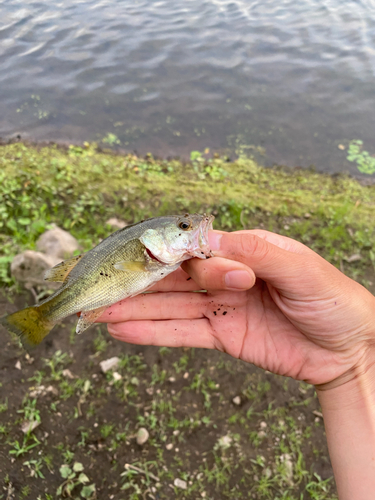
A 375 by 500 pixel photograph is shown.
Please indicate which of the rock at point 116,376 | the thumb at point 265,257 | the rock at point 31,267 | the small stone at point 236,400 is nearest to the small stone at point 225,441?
the small stone at point 236,400

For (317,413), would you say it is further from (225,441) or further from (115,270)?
(115,270)

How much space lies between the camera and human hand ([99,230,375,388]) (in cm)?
236

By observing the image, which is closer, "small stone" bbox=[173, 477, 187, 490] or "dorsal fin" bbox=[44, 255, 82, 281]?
"dorsal fin" bbox=[44, 255, 82, 281]

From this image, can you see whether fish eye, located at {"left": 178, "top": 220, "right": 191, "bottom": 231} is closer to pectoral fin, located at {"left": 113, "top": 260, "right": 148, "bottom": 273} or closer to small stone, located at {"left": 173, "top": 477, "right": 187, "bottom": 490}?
pectoral fin, located at {"left": 113, "top": 260, "right": 148, "bottom": 273}

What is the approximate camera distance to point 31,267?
427 centimetres

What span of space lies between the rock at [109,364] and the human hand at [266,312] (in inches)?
41.1

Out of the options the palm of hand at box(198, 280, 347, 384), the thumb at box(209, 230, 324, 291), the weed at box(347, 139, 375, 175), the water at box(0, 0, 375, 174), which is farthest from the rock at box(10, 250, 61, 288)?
the weed at box(347, 139, 375, 175)

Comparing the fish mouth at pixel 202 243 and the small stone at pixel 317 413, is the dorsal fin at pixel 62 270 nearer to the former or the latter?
the fish mouth at pixel 202 243

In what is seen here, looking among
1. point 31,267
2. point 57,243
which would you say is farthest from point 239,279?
point 57,243

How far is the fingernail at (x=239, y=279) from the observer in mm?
2250

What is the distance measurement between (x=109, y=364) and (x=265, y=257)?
263 centimetres

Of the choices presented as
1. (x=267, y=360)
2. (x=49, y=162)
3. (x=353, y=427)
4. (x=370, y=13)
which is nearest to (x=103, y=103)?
(x=49, y=162)

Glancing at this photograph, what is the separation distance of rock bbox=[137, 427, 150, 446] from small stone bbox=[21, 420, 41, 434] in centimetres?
107

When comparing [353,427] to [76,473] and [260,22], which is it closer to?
[76,473]
